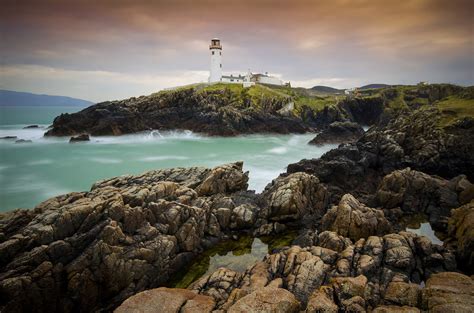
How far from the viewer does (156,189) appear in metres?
20.3

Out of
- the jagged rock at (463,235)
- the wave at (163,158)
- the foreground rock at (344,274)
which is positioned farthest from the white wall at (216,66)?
the foreground rock at (344,274)

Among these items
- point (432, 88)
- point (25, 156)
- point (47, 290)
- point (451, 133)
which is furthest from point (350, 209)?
point (432, 88)

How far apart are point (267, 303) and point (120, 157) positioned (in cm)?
5185

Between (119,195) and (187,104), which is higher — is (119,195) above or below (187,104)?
below

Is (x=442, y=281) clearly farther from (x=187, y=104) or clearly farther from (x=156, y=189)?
(x=187, y=104)

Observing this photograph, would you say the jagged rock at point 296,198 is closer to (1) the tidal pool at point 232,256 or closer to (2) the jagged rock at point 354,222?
(1) the tidal pool at point 232,256

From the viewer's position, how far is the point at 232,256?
1853 centimetres

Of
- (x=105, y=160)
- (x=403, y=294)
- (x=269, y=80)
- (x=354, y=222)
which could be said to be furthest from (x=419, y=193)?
(x=269, y=80)

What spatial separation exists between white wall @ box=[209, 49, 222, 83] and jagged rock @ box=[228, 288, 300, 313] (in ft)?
321

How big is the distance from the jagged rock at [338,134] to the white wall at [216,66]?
51.6 m

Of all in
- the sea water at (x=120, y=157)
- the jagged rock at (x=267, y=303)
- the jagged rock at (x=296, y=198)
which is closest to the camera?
the jagged rock at (x=267, y=303)

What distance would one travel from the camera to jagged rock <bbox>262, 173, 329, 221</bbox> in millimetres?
21953

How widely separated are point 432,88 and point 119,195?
117 m

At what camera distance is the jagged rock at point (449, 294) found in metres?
9.28
